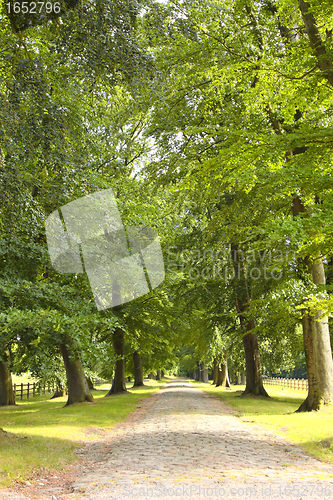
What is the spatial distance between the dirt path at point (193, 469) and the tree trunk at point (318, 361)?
3524 mm

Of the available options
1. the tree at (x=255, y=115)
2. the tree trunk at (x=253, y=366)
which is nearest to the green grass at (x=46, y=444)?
the tree at (x=255, y=115)

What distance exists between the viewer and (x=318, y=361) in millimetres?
13148

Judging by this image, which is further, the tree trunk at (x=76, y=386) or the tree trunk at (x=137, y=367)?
the tree trunk at (x=137, y=367)

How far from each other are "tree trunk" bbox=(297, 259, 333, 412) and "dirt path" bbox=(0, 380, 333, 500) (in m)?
3.52

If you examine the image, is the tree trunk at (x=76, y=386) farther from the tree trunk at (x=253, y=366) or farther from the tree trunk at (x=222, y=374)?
the tree trunk at (x=222, y=374)

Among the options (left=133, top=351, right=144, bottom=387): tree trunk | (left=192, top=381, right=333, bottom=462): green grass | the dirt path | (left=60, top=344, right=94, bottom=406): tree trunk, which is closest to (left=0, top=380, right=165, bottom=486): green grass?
the dirt path

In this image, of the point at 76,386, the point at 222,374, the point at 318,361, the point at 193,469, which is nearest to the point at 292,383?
the point at 222,374

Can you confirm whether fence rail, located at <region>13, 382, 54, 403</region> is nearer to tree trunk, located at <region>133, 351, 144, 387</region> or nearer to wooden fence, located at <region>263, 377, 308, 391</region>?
tree trunk, located at <region>133, 351, 144, 387</region>

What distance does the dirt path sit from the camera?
5219 mm

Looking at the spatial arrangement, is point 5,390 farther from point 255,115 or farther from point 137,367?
point 255,115

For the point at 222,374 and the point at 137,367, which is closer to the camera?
the point at 137,367

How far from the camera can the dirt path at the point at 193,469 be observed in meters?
5.22

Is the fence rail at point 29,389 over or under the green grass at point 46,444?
under

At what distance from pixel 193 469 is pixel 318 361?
812cm
